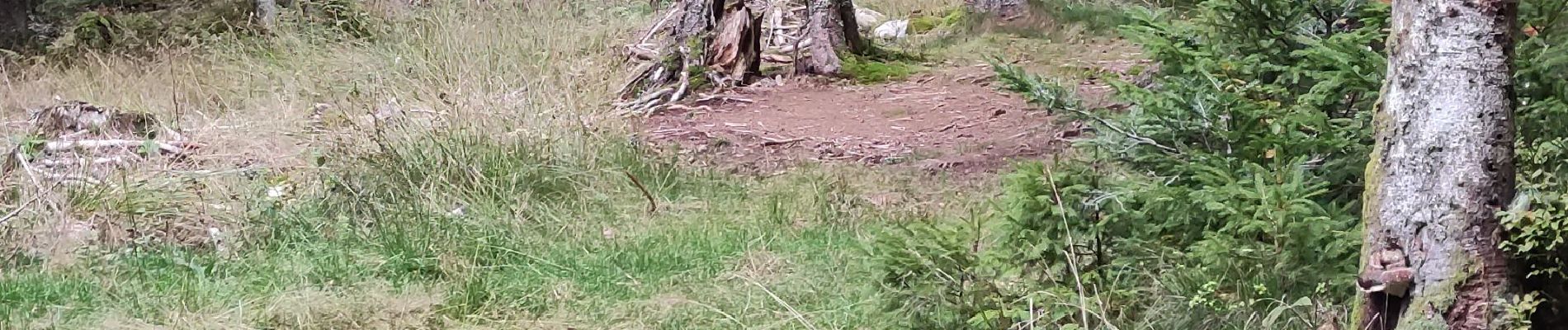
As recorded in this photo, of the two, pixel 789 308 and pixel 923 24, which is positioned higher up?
pixel 789 308

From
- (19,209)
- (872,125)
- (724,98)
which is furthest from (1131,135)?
(724,98)

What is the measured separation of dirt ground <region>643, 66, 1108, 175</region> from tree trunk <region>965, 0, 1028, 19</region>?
189 centimetres

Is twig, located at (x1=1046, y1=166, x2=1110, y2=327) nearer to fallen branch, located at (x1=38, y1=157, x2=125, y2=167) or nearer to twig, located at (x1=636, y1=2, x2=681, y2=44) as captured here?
fallen branch, located at (x1=38, y1=157, x2=125, y2=167)

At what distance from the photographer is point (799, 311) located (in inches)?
148

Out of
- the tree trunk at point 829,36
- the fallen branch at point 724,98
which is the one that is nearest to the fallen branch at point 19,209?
the fallen branch at point 724,98

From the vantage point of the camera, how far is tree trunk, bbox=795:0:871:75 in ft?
26.7

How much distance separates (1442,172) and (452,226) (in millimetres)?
3282

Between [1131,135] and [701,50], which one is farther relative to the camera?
[701,50]

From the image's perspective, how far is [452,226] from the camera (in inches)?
183

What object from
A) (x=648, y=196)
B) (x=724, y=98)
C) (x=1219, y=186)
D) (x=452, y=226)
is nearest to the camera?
(x=1219, y=186)

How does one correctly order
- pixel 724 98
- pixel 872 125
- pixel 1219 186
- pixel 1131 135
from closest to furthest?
1. pixel 1219 186
2. pixel 1131 135
3. pixel 872 125
4. pixel 724 98

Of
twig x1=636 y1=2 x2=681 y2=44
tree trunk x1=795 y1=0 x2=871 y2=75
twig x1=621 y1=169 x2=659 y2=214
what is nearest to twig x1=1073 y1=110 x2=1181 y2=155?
twig x1=621 y1=169 x2=659 y2=214

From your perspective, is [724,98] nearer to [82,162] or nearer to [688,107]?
[688,107]

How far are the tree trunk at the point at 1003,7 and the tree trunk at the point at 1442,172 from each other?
7.43 meters
